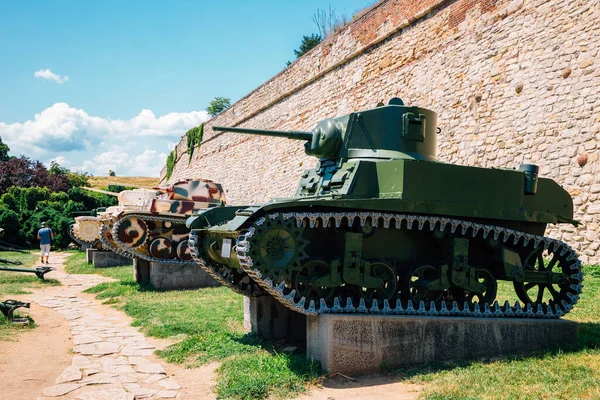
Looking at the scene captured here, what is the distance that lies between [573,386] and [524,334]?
1446 millimetres

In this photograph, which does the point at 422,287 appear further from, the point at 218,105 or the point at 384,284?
the point at 218,105

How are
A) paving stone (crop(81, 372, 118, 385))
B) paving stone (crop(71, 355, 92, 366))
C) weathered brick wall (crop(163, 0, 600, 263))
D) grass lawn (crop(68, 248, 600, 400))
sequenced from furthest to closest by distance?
weathered brick wall (crop(163, 0, 600, 263))
paving stone (crop(71, 355, 92, 366))
paving stone (crop(81, 372, 118, 385))
grass lawn (crop(68, 248, 600, 400))

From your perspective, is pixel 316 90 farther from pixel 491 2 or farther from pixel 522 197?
pixel 522 197

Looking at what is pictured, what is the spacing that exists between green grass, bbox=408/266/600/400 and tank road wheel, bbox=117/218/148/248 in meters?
7.86

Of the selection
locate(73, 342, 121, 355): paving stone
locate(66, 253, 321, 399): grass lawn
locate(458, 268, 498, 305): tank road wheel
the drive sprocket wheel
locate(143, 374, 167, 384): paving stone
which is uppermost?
the drive sprocket wheel

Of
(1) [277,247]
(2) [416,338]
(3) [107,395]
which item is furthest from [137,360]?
(2) [416,338]

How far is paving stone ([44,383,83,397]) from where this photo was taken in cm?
498

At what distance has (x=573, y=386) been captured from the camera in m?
4.60

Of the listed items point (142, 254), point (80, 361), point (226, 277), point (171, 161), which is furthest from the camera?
point (171, 161)

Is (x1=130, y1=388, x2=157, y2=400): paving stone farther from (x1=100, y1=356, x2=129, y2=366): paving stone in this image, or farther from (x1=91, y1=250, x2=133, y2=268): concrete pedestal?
(x1=91, y1=250, x2=133, y2=268): concrete pedestal

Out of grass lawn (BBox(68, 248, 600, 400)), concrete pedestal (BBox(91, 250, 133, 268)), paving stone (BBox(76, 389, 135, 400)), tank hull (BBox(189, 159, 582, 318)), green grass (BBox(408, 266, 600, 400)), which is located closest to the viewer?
green grass (BBox(408, 266, 600, 400))

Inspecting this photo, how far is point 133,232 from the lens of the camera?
11.9 meters

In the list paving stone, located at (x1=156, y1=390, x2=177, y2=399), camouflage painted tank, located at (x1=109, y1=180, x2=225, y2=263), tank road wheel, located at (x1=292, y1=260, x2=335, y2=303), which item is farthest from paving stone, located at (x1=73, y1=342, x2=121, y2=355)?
camouflage painted tank, located at (x1=109, y1=180, x2=225, y2=263)

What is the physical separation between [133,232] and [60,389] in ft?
22.9
